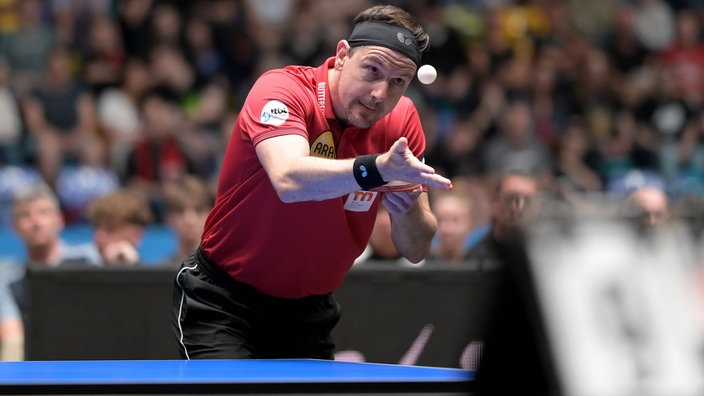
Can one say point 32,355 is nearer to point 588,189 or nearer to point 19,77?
point 19,77

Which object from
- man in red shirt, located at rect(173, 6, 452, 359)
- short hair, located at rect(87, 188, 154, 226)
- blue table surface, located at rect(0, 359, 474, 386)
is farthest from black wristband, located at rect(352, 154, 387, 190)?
short hair, located at rect(87, 188, 154, 226)

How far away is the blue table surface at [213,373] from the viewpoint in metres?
2.75

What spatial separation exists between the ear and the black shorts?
0.88m

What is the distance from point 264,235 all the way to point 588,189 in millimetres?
7696

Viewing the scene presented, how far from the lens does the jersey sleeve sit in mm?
3701

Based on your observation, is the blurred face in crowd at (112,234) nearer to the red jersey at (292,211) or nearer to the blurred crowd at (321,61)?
the blurred crowd at (321,61)

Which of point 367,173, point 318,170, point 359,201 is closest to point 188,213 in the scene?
point 359,201

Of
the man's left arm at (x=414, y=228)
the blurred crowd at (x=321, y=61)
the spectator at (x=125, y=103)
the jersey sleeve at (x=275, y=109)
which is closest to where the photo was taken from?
the jersey sleeve at (x=275, y=109)

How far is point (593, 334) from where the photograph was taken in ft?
6.37

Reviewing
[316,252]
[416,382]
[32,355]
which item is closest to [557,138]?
[32,355]

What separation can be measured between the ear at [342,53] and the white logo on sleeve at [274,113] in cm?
36

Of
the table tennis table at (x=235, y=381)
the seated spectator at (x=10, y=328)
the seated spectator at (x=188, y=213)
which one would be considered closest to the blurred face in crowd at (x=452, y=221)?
the seated spectator at (x=188, y=213)

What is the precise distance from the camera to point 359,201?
13.2 ft

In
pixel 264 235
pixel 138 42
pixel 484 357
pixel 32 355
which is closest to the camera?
pixel 484 357
